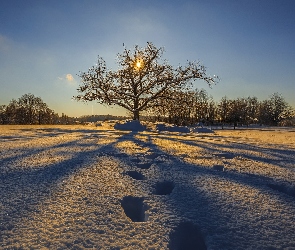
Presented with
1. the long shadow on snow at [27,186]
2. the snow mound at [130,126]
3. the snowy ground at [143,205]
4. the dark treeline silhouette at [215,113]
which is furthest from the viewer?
the dark treeline silhouette at [215,113]

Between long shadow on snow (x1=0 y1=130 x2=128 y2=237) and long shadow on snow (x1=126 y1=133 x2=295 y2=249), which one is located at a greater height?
long shadow on snow (x1=0 y1=130 x2=128 y2=237)

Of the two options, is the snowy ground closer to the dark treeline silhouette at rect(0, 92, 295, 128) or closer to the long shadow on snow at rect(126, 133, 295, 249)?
the long shadow on snow at rect(126, 133, 295, 249)

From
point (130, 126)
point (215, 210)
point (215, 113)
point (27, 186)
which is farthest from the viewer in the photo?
point (215, 113)

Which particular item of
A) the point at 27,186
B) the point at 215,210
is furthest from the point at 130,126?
the point at 215,210

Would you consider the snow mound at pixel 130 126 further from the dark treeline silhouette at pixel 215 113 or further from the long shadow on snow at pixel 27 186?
the dark treeline silhouette at pixel 215 113

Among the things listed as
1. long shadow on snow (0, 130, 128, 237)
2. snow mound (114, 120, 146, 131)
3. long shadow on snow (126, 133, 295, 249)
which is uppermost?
snow mound (114, 120, 146, 131)

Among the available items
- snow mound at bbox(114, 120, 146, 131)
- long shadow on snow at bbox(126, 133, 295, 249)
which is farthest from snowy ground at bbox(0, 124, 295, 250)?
snow mound at bbox(114, 120, 146, 131)

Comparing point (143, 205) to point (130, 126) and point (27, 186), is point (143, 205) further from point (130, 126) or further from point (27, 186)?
point (130, 126)

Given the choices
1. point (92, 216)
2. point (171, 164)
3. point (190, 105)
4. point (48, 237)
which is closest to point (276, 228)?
point (92, 216)

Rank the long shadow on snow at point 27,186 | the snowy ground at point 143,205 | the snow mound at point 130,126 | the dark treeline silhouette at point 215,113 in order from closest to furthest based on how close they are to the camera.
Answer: the snowy ground at point 143,205
the long shadow on snow at point 27,186
the snow mound at point 130,126
the dark treeline silhouette at point 215,113

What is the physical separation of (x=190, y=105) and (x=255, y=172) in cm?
940

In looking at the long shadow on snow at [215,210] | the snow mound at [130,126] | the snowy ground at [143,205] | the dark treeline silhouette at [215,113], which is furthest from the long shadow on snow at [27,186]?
the dark treeline silhouette at [215,113]

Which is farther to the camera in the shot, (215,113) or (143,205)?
(215,113)

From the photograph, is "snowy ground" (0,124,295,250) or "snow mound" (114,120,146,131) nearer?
"snowy ground" (0,124,295,250)
